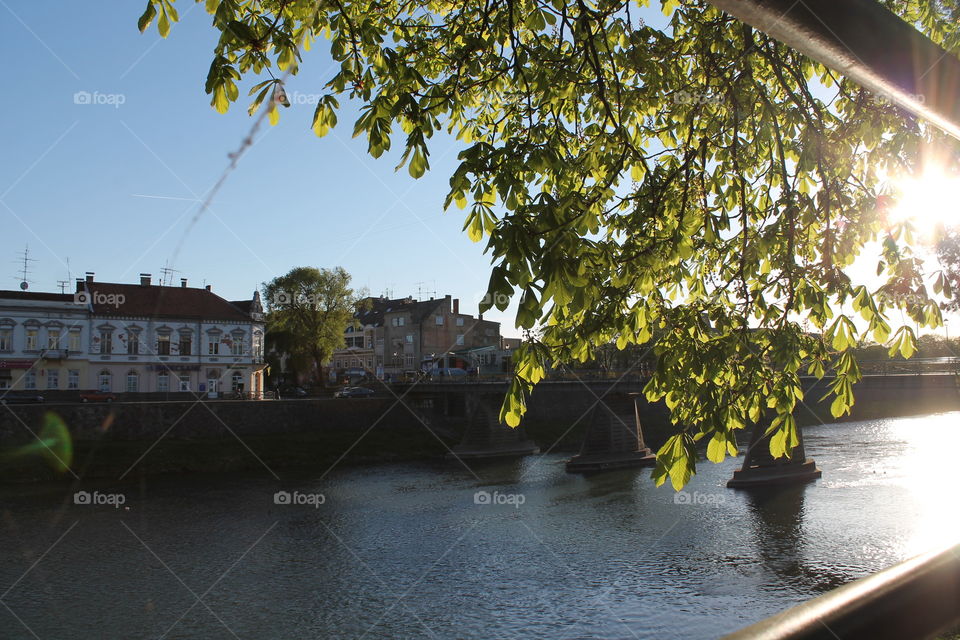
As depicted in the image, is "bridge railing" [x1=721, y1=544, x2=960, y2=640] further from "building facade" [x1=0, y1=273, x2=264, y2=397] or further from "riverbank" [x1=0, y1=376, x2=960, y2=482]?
"building facade" [x1=0, y1=273, x2=264, y2=397]

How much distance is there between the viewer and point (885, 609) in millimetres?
1212

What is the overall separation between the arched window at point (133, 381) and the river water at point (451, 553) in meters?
20.1

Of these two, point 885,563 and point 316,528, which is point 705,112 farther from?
point 316,528

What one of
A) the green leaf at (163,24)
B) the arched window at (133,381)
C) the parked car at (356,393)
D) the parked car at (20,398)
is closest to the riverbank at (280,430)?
the parked car at (356,393)

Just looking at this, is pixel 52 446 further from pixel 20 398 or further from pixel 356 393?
pixel 356 393

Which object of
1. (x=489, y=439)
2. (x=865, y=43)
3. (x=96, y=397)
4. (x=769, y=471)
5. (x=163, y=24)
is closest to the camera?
(x=865, y=43)

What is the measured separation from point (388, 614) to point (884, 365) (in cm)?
3518

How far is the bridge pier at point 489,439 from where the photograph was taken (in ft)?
148

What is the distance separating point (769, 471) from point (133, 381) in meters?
45.7

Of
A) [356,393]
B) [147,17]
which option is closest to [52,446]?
[356,393]

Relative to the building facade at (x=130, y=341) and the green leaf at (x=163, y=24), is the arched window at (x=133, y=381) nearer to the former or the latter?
the building facade at (x=130, y=341)

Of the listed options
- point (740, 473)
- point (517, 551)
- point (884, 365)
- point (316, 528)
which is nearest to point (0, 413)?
point (316, 528)

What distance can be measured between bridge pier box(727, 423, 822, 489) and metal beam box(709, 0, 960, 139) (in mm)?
31203

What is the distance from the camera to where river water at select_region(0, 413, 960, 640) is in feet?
53.5
